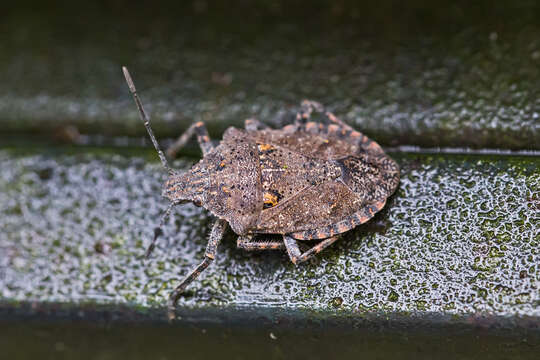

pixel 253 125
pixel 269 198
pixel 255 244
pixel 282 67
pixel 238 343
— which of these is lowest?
pixel 238 343

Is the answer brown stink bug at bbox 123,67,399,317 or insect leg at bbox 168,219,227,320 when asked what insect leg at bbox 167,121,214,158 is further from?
insect leg at bbox 168,219,227,320

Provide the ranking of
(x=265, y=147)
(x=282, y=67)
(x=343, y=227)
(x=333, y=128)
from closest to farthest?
(x=343, y=227) → (x=265, y=147) → (x=333, y=128) → (x=282, y=67)

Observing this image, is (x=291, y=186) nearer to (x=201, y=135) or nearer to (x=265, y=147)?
(x=265, y=147)

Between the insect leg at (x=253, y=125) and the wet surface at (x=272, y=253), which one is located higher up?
the insect leg at (x=253, y=125)

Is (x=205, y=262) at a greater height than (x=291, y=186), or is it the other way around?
(x=291, y=186)

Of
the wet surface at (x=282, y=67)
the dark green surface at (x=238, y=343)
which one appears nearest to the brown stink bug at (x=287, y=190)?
the dark green surface at (x=238, y=343)

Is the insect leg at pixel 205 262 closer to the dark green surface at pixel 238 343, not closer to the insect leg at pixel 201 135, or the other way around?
the dark green surface at pixel 238 343

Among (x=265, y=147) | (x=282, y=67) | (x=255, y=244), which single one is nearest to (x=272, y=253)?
(x=255, y=244)

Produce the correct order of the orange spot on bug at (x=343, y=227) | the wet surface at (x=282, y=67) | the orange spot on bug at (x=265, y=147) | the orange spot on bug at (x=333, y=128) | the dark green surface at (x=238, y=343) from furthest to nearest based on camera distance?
the wet surface at (x=282, y=67), the orange spot on bug at (x=333, y=128), the orange spot on bug at (x=265, y=147), the orange spot on bug at (x=343, y=227), the dark green surface at (x=238, y=343)
